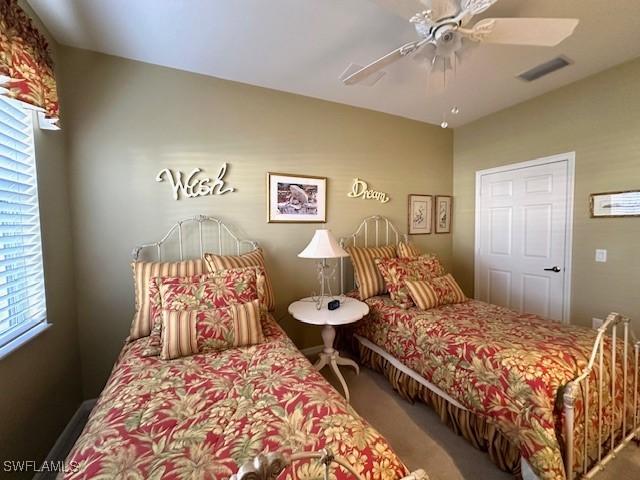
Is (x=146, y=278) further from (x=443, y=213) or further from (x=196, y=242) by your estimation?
(x=443, y=213)

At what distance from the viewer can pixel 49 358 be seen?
1.55m

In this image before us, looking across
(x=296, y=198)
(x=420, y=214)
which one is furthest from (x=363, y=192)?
(x=420, y=214)

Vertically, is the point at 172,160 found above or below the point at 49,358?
above

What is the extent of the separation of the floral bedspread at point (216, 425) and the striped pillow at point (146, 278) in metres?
0.36

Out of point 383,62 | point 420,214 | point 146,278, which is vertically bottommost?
point 146,278

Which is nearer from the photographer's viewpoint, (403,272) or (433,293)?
(433,293)

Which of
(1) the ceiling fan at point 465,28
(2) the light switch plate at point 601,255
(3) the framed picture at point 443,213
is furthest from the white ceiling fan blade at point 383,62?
(2) the light switch plate at point 601,255

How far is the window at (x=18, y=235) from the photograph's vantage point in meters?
1.26

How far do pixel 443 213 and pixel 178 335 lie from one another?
3398 millimetres

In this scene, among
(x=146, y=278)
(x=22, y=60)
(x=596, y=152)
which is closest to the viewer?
(x=22, y=60)

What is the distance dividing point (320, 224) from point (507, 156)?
7.65 ft

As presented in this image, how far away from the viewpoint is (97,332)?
1.99m

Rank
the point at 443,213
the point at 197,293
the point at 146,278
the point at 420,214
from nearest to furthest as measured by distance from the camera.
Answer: the point at 197,293
the point at 146,278
the point at 420,214
the point at 443,213

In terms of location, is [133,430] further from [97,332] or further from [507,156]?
[507,156]
